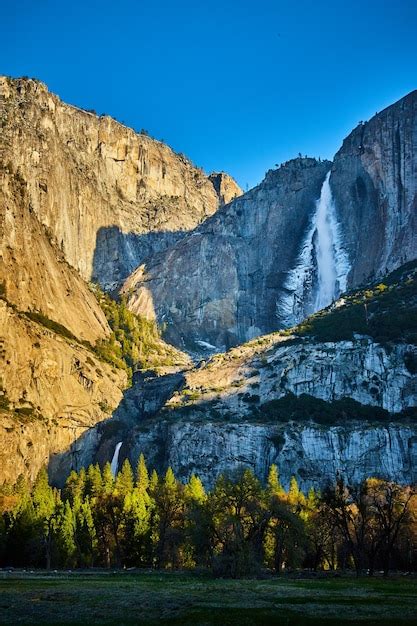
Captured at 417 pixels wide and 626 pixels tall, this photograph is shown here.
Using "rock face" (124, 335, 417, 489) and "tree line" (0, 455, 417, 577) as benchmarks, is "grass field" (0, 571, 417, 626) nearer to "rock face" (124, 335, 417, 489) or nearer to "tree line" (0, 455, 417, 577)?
"tree line" (0, 455, 417, 577)

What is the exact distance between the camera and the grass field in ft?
113

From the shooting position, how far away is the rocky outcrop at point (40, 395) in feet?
458

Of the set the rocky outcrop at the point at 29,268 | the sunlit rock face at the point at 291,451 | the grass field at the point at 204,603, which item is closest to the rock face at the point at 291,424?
the sunlit rock face at the point at 291,451

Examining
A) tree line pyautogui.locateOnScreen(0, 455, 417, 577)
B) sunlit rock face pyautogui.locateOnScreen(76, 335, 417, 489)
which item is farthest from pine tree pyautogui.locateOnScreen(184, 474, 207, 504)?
sunlit rock face pyautogui.locateOnScreen(76, 335, 417, 489)

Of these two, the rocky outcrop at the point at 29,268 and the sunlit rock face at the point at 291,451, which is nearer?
the sunlit rock face at the point at 291,451

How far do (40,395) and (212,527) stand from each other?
91358 millimetres

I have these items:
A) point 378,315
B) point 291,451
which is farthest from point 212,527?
point 378,315

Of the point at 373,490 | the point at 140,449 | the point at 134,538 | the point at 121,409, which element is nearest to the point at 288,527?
the point at 373,490

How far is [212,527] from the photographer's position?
7181 centimetres

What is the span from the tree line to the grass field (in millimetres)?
17467

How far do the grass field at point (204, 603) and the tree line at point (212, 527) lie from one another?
688 inches

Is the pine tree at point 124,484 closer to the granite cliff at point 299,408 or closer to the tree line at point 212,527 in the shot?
the tree line at point 212,527

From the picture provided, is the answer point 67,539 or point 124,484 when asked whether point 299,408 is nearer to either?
point 124,484

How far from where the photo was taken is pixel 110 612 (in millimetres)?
36750
